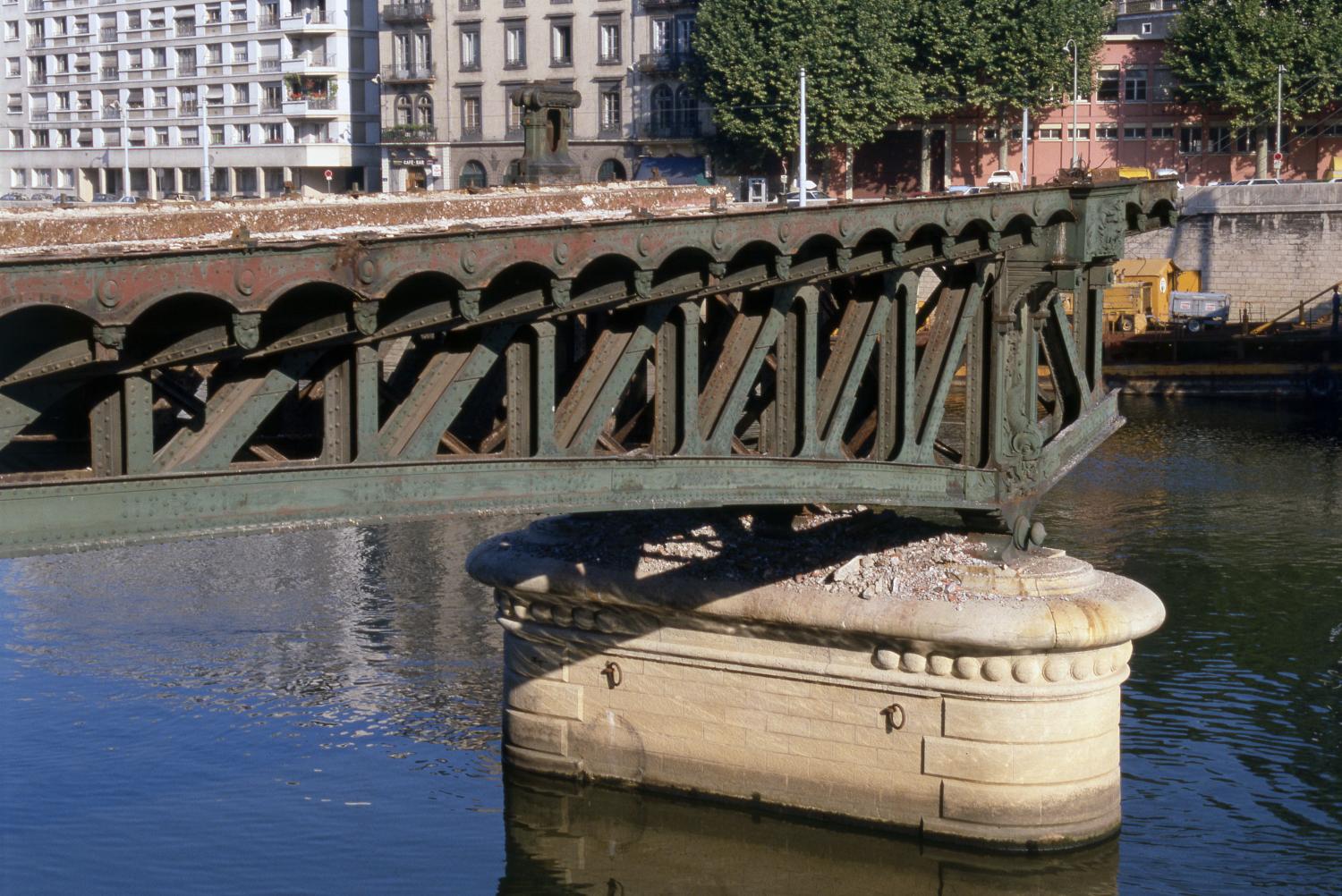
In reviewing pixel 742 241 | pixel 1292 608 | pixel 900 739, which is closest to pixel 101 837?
pixel 900 739

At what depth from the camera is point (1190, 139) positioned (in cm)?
8700

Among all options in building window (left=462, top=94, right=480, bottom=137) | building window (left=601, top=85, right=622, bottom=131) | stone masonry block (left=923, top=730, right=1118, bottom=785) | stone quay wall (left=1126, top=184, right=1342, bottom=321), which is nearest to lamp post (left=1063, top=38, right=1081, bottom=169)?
stone quay wall (left=1126, top=184, right=1342, bottom=321)

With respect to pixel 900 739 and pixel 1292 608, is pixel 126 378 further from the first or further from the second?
pixel 1292 608

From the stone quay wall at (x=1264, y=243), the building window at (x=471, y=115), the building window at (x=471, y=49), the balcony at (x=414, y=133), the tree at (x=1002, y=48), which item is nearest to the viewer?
the stone quay wall at (x=1264, y=243)

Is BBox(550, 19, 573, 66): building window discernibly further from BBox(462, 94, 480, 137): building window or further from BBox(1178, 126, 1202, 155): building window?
BBox(1178, 126, 1202, 155): building window

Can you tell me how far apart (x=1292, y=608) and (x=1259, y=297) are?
139ft

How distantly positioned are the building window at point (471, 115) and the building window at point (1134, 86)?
96.3 feet

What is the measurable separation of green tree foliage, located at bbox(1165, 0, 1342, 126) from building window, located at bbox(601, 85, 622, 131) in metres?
24.4

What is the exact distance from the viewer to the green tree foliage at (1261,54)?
257 feet

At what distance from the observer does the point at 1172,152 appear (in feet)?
285

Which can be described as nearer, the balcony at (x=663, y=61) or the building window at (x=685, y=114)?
the balcony at (x=663, y=61)

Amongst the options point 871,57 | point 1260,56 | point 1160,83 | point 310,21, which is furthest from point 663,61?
point 1260,56

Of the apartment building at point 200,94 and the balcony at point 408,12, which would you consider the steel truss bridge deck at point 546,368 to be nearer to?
the balcony at point 408,12

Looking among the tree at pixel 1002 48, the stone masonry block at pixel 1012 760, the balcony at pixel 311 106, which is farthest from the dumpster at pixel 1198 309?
the stone masonry block at pixel 1012 760
